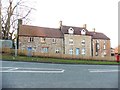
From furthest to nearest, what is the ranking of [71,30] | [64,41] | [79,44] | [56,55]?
1. [56,55]
2. [71,30]
3. [64,41]
4. [79,44]

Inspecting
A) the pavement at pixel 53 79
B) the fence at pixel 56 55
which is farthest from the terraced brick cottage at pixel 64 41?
the pavement at pixel 53 79

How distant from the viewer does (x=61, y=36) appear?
762 cm

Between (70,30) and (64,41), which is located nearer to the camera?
(64,41)

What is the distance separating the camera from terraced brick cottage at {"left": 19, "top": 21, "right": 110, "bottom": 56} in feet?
22.5

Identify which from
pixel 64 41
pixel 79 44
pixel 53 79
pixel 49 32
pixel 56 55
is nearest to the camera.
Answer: pixel 53 79

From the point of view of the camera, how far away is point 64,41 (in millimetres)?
7441

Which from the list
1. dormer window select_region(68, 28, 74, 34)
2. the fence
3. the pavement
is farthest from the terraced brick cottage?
the pavement

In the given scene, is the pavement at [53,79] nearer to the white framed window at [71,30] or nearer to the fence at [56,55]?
the fence at [56,55]

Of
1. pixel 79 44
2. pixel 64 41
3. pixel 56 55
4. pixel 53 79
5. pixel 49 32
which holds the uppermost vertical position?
pixel 49 32

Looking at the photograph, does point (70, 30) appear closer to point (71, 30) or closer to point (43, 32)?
point (71, 30)

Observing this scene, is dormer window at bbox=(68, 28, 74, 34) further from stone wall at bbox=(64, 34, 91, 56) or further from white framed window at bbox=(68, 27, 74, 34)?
stone wall at bbox=(64, 34, 91, 56)

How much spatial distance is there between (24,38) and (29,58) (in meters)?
1.46

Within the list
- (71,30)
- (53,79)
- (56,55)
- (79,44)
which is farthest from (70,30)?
(53,79)

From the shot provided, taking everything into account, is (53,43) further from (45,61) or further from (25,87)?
(25,87)
